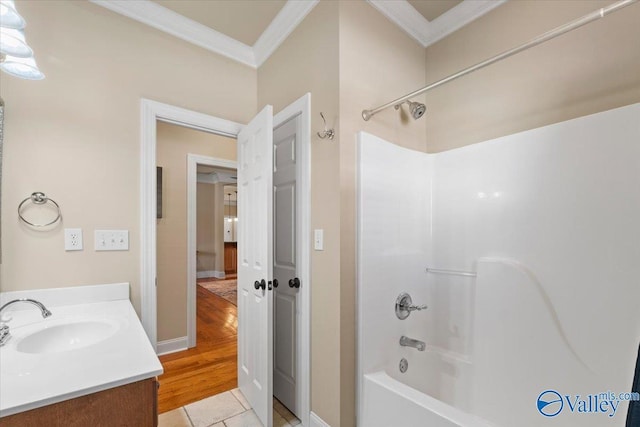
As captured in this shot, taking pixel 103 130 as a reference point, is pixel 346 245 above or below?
below

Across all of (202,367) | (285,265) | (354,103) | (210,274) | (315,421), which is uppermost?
(354,103)

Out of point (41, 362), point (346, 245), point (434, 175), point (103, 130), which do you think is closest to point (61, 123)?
point (103, 130)

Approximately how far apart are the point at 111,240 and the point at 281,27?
1.81 m

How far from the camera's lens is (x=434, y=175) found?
2.05 m

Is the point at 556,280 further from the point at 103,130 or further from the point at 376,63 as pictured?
the point at 103,130

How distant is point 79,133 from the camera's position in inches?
63.7

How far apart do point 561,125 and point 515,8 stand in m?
0.80

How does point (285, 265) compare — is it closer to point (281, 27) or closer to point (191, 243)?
point (191, 243)

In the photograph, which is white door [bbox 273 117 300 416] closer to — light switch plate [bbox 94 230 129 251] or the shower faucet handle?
the shower faucet handle

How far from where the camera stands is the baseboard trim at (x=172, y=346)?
2803mm

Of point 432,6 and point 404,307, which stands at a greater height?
point 432,6

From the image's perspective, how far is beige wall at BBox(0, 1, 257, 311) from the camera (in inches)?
57.9

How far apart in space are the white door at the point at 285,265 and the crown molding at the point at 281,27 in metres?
0.63

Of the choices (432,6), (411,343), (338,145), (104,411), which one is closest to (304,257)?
(338,145)
